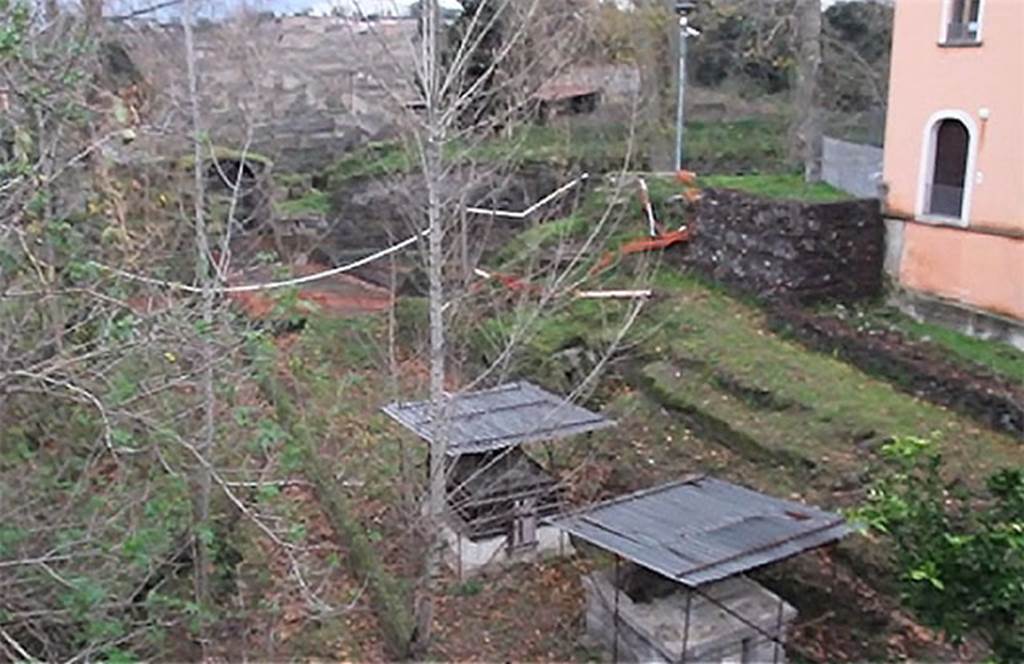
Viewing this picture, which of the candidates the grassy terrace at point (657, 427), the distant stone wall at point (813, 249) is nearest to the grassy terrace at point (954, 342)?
the grassy terrace at point (657, 427)

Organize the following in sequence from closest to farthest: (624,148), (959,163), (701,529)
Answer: (701,529), (959,163), (624,148)

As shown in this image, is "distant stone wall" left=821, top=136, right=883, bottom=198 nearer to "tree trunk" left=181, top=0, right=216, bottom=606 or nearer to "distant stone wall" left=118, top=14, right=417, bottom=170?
"distant stone wall" left=118, top=14, right=417, bottom=170

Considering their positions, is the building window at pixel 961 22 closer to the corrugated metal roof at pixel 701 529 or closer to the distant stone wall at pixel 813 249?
the distant stone wall at pixel 813 249

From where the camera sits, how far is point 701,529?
7.54 metres

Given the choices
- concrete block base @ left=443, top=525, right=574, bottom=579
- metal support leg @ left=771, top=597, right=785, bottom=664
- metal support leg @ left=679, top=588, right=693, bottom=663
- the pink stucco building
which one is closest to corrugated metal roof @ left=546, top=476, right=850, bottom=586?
metal support leg @ left=679, top=588, right=693, bottom=663

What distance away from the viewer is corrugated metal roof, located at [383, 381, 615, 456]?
8.55 meters

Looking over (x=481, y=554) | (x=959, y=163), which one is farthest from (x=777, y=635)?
(x=959, y=163)

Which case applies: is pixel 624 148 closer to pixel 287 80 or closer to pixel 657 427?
pixel 287 80

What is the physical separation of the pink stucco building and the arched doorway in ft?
0.04

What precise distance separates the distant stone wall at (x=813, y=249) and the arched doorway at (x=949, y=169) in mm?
879

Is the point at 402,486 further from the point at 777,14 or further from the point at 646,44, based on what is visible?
the point at 777,14

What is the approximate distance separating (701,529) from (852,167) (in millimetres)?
9341

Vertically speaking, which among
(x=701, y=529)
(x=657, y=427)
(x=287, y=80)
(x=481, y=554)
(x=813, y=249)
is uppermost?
(x=287, y=80)

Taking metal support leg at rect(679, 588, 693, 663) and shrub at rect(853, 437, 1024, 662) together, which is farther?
metal support leg at rect(679, 588, 693, 663)
